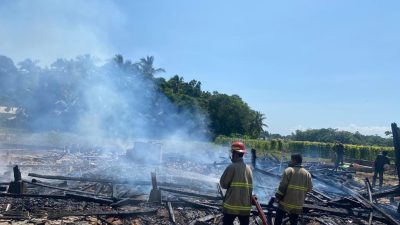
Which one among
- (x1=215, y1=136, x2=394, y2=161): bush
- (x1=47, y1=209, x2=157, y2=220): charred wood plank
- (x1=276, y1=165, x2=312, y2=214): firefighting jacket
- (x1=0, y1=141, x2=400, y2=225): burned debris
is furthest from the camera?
(x1=215, y1=136, x2=394, y2=161): bush

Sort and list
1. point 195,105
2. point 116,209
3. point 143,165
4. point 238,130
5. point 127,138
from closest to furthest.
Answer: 1. point 116,209
2. point 143,165
3. point 127,138
4. point 195,105
5. point 238,130

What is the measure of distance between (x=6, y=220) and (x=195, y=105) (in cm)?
3831

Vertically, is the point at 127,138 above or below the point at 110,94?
below

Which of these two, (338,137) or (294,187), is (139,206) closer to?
(294,187)

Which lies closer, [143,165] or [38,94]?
[143,165]

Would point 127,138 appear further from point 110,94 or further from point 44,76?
point 44,76

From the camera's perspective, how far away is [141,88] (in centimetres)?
3859

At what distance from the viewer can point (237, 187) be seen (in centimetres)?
574

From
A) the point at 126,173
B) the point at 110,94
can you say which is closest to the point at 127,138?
the point at 110,94

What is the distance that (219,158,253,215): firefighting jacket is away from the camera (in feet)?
18.8

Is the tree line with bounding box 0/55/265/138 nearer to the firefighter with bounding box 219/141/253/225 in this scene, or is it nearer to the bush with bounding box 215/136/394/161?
the bush with bounding box 215/136/394/161

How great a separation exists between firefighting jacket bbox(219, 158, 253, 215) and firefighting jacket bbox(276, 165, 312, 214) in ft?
3.98

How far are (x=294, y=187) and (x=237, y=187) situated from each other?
1.53 metres

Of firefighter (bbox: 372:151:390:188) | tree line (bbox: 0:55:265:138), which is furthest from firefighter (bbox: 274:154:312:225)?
tree line (bbox: 0:55:265:138)
